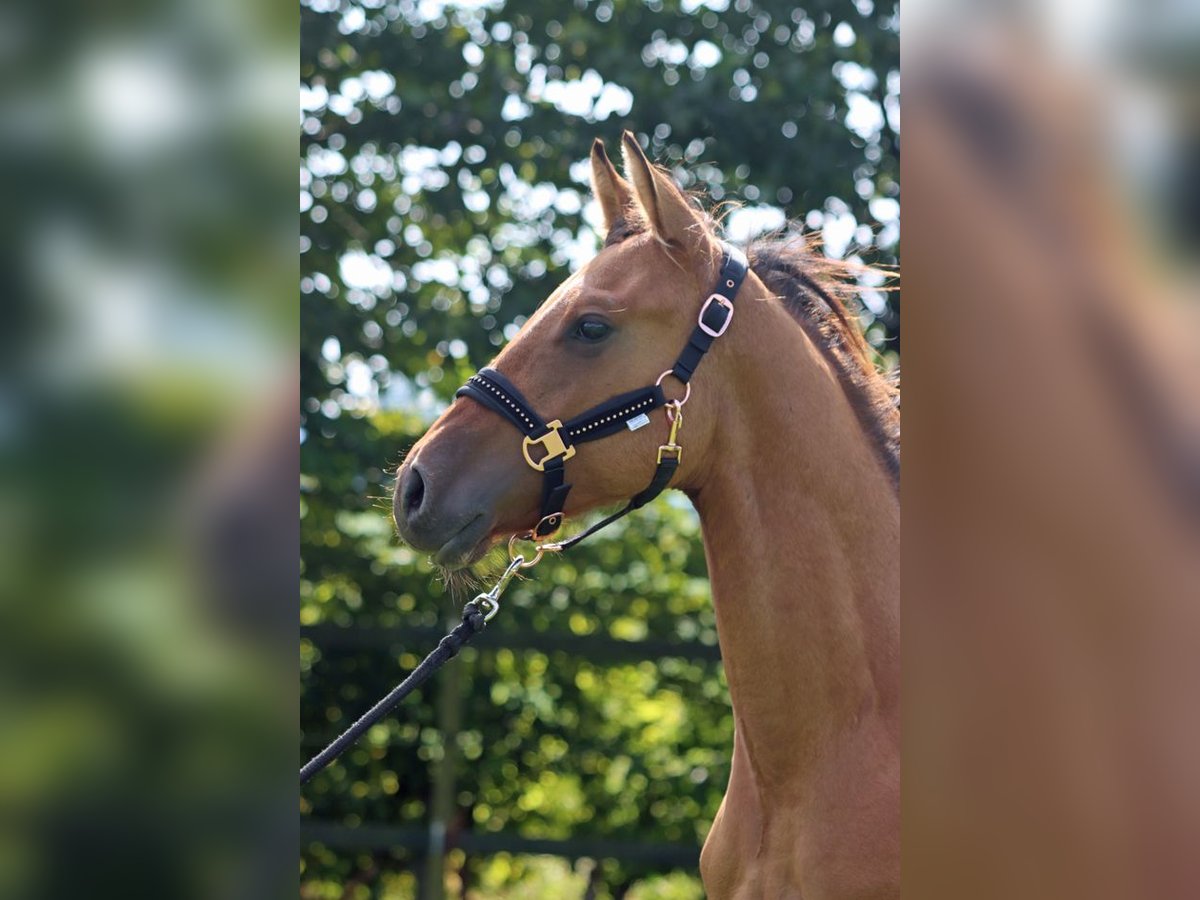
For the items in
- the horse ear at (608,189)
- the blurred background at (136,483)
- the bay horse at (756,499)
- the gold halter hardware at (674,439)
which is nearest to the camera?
the blurred background at (136,483)

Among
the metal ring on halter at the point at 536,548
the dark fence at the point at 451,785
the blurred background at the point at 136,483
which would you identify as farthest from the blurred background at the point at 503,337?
the blurred background at the point at 136,483

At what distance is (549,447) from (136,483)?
179cm

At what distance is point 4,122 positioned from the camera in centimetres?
58

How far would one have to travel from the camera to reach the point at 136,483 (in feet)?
1.91

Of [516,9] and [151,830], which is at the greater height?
[151,830]

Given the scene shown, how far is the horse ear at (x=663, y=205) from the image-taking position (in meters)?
2.44

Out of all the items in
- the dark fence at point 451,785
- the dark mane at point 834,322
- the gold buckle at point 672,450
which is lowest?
the dark fence at point 451,785

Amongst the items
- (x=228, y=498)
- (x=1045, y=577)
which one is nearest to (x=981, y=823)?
(x=1045, y=577)

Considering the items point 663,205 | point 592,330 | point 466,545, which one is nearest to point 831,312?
point 663,205

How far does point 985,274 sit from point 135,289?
0.43 metres

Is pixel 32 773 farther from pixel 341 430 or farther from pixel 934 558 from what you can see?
pixel 341 430

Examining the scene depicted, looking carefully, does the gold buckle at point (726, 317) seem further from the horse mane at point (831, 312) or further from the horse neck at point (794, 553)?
the horse mane at point (831, 312)

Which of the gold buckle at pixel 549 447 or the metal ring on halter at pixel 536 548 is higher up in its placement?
the gold buckle at pixel 549 447

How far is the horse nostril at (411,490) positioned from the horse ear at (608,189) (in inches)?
29.4
